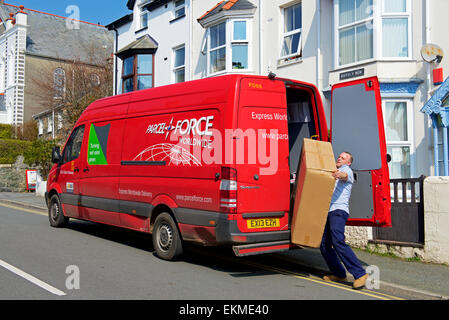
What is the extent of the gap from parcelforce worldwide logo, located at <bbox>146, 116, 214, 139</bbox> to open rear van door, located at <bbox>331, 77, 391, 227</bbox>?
230 cm

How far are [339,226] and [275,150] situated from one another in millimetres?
1413

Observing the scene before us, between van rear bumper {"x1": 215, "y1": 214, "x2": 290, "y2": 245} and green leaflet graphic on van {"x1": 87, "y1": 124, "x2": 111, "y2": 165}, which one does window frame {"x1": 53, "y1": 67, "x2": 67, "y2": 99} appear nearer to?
green leaflet graphic on van {"x1": 87, "y1": 124, "x2": 111, "y2": 165}

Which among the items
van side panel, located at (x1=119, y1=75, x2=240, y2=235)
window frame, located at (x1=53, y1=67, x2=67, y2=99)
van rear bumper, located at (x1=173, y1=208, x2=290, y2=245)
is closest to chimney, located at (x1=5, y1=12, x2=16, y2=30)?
window frame, located at (x1=53, y1=67, x2=67, y2=99)

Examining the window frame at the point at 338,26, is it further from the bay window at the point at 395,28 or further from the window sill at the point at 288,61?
the window sill at the point at 288,61

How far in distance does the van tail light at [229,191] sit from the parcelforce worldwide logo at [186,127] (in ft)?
2.40

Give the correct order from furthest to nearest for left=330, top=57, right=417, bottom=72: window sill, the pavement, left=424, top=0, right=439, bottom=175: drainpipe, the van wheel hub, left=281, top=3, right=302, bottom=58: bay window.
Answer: left=281, top=3, right=302, bottom=58: bay window < left=330, top=57, right=417, bottom=72: window sill < left=424, top=0, right=439, bottom=175: drainpipe < the van wheel hub < the pavement

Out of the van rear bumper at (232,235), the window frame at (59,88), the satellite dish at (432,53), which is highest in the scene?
the window frame at (59,88)

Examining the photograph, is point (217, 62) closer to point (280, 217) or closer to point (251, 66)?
point (251, 66)

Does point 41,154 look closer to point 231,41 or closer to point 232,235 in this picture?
point 231,41

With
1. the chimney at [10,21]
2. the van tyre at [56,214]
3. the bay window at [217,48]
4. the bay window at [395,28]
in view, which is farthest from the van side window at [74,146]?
the chimney at [10,21]

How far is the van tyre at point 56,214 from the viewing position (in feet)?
34.3

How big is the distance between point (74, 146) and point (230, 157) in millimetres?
5096

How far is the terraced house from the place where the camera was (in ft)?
35.9

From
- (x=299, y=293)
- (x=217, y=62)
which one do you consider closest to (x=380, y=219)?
(x=299, y=293)
